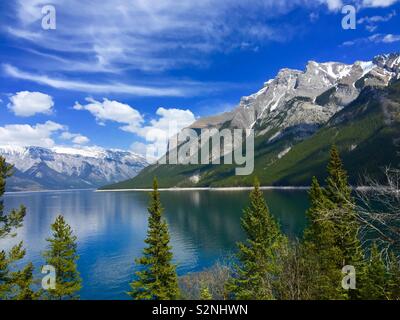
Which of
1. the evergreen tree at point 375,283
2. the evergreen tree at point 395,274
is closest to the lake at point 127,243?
the evergreen tree at point 375,283

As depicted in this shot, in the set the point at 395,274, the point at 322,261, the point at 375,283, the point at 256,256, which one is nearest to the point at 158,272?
the point at 256,256

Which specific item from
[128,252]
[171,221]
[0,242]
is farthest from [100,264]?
[171,221]

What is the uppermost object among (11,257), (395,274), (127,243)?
(395,274)

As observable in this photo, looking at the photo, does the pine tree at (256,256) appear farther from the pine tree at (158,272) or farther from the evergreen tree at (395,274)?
the evergreen tree at (395,274)

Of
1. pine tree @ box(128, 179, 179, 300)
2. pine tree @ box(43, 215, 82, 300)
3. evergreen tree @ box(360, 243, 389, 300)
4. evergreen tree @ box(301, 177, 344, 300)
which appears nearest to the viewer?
evergreen tree @ box(301, 177, 344, 300)

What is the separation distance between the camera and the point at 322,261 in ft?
147

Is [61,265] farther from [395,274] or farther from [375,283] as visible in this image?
[395,274]

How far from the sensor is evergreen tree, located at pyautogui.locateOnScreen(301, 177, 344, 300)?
1451 inches

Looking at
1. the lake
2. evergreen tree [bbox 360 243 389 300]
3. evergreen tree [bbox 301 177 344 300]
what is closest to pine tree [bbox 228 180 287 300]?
evergreen tree [bbox 301 177 344 300]

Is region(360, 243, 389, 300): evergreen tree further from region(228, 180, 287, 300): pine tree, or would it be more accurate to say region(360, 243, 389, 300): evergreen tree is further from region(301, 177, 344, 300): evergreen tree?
region(228, 180, 287, 300): pine tree
